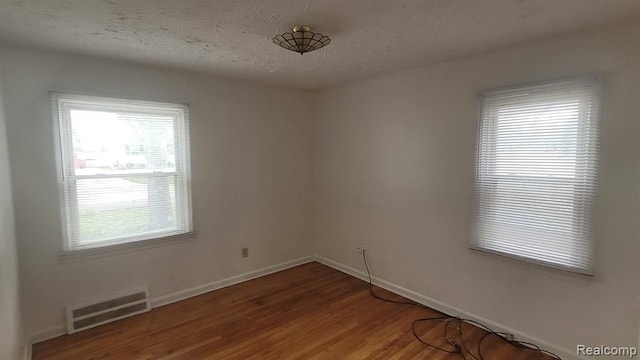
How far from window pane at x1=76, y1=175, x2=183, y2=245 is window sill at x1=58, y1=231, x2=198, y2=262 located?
0.08 m

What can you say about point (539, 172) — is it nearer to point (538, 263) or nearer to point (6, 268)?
point (538, 263)

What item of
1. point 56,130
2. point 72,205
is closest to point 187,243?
point 72,205

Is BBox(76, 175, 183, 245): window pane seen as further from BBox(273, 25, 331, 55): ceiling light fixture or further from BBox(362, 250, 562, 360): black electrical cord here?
BBox(362, 250, 562, 360): black electrical cord

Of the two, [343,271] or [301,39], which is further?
[343,271]

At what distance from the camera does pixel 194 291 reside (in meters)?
3.28

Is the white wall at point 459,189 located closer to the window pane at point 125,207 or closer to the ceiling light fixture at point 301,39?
the ceiling light fixture at point 301,39

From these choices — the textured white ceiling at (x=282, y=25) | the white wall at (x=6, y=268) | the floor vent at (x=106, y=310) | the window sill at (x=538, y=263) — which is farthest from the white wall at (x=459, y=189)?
the white wall at (x=6, y=268)

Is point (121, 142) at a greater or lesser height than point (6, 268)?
greater

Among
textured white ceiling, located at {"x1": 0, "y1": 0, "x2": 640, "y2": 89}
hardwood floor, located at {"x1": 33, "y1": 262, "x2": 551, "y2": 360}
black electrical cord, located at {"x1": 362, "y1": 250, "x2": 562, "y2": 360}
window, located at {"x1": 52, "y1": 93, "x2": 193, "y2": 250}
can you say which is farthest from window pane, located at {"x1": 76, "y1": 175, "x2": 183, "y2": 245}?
black electrical cord, located at {"x1": 362, "y1": 250, "x2": 562, "y2": 360}

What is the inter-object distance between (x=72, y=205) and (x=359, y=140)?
2.79 meters

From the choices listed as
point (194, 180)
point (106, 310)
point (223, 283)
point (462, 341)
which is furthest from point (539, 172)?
point (106, 310)

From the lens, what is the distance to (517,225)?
2.39m

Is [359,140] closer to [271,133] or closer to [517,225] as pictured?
[271,133]

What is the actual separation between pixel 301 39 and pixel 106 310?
110 inches
